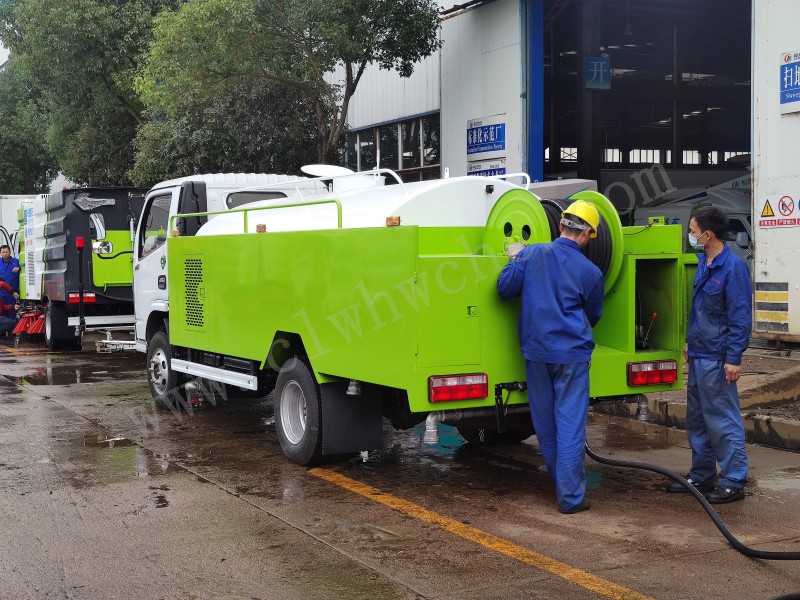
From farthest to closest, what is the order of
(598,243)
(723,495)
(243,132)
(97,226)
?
1. (243,132)
2. (97,226)
3. (598,243)
4. (723,495)

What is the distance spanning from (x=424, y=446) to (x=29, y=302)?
46.3ft

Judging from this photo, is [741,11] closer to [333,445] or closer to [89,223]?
[89,223]

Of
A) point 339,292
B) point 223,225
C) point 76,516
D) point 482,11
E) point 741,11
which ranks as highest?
point 741,11

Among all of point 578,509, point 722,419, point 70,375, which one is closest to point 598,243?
point 722,419

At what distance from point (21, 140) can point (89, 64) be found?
800 inches

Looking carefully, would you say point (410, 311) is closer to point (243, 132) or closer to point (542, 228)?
point (542, 228)

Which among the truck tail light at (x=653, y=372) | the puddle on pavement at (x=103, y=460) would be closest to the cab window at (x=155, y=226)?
the puddle on pavement at (x=103, y=460)

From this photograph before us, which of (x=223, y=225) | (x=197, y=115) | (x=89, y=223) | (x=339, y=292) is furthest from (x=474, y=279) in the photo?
(x=197, y=115)

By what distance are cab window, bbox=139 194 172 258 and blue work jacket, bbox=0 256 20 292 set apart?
10173 mm

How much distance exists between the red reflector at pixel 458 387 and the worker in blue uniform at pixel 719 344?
149 centimetres

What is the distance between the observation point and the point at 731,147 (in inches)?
1364

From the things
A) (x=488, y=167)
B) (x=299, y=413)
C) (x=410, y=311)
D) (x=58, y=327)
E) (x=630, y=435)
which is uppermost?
(x=488, y=167)

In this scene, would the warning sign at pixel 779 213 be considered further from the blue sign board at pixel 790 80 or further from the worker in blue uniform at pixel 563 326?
the worker in blue uniform at pixel 563 326

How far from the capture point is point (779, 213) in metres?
12.1
